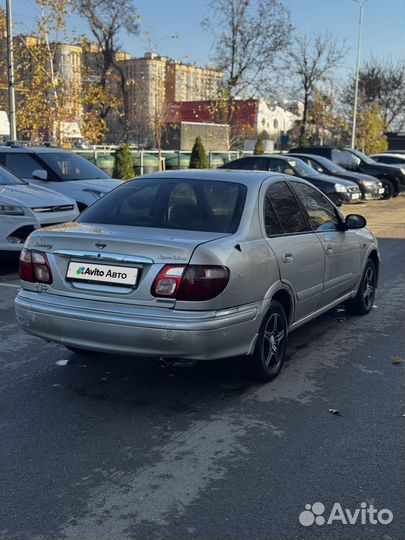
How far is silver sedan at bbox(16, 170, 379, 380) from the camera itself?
4.21 metres

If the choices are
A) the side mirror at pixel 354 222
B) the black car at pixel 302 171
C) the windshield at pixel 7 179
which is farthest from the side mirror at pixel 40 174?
the black car at pixel 302 171

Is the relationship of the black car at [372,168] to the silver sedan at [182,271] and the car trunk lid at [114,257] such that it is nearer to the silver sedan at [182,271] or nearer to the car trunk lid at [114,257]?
the silver sedan at [182,271]

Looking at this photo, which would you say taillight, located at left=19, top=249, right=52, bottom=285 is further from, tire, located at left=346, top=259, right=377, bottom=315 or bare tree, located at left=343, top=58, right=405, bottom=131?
bare tree, located at left=343, top=58, right=405, bottom=131

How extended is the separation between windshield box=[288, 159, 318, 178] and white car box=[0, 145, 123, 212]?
302 inches

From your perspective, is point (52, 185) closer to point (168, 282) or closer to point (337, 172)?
point (168, 282)

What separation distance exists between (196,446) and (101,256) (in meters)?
1.38

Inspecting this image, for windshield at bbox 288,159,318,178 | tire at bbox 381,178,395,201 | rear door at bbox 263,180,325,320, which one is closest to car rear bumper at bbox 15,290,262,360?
rear door at bbox 263,180,325,320

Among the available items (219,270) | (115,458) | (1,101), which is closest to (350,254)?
(219,270)

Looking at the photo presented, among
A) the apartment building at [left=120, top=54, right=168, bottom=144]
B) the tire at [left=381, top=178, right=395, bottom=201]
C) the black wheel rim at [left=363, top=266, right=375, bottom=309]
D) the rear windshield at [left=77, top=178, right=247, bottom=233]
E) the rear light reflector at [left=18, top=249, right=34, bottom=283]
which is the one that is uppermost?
the apartment building at [left=120, top=54, right=168, bottom=144]

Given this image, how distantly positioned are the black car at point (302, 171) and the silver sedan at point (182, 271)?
12938mm

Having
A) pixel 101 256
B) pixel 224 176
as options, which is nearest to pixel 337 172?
pixel 224 176

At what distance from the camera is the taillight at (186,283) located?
4.19 m

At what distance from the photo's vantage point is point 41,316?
4.56 m

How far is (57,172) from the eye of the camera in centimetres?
1203
